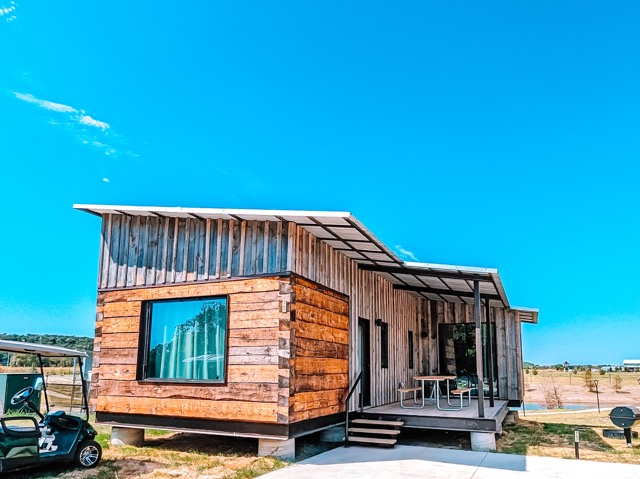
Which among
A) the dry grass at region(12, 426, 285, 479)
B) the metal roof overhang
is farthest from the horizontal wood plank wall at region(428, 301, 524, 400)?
the dry grass at region(12, 426, 285, 479)

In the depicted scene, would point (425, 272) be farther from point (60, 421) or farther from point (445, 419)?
point (60, 421)

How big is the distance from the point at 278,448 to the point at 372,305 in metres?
4.18

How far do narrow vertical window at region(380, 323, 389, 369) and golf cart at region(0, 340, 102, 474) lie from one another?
6.14m

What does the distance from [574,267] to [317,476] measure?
192 ft

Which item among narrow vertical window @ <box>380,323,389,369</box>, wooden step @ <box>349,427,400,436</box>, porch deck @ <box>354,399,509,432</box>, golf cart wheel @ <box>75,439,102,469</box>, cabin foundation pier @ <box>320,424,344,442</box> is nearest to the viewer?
golf cart wheel @ <box>75,439,102,469</box>

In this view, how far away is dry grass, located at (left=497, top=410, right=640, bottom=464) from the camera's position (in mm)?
8273

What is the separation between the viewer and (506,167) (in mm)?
33719

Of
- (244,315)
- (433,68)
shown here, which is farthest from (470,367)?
(433,68)

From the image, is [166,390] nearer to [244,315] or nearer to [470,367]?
[244,315]

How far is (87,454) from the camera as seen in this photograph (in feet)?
23.0

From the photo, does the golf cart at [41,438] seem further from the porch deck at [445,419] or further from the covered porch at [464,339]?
the covered porch at [464,339]

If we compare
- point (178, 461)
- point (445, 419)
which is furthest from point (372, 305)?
point (178, 461)

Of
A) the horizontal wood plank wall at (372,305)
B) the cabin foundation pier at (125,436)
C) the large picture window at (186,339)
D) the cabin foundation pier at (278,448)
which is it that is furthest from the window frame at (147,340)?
the horizontal wood plank wall at (372,305)

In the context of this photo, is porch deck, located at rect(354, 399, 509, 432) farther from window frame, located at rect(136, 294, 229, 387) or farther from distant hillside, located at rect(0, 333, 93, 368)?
distant hillside, located at rect(0, 333, 93, 368)
